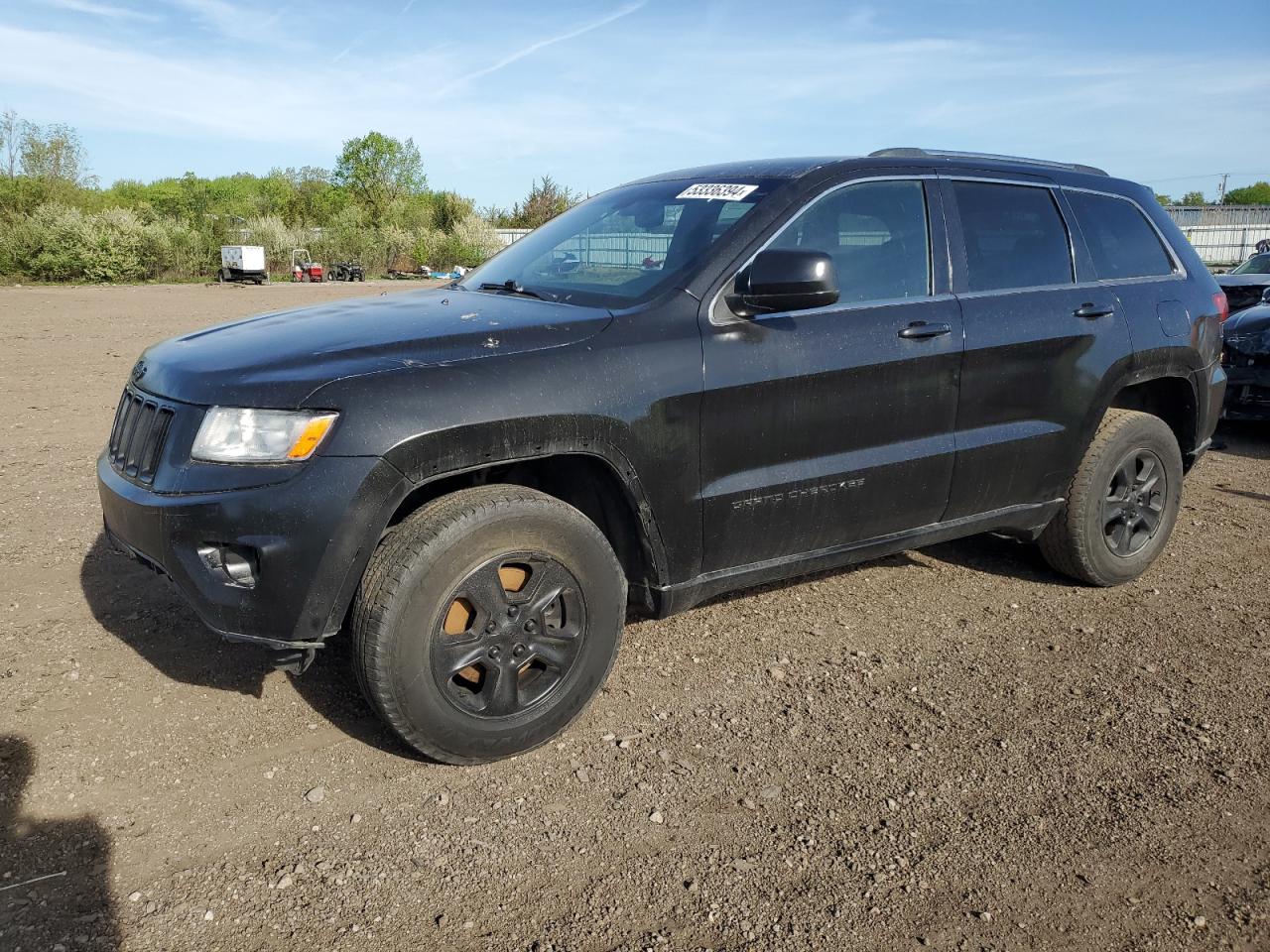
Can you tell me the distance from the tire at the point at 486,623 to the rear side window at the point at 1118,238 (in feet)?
9.40

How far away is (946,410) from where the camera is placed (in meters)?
3.94

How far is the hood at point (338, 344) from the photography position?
2891 millimetres

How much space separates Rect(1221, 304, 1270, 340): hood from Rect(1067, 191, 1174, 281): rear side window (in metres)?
3.99

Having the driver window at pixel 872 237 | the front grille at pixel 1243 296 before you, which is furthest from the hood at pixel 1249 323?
the driver window at pixel 872 237

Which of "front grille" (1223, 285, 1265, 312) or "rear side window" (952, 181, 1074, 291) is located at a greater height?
"rear side window" (952, 181, 1074, 291)

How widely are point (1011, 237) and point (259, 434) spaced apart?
10.4 feet

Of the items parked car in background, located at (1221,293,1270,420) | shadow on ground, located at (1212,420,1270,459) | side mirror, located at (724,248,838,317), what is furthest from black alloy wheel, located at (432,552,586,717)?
parked car in background, located at (1221,293,1270,420)

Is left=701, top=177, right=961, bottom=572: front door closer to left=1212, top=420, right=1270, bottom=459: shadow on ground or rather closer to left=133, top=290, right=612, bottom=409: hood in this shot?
left=133, top=290, right=612, bottom=409: hood

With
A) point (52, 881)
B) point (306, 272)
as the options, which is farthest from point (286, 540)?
point (306, 272)

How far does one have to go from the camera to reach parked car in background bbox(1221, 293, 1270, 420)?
804 centimetres

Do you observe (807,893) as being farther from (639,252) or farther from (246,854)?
(639,252)

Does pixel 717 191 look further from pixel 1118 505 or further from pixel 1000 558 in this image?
pixel 1000 558

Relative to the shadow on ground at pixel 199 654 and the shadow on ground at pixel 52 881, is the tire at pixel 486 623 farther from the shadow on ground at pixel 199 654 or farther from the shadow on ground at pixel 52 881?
the shadow on ground at pixel 52 881

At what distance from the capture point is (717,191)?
3865 mm
